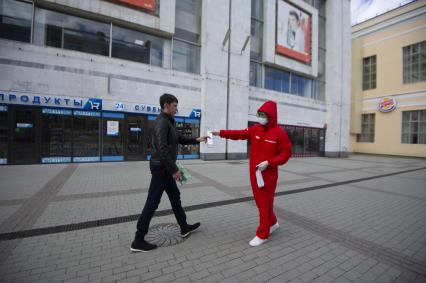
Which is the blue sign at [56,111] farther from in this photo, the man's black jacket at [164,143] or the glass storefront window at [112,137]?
the man's black jacket at [164,143]

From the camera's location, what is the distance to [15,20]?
999 centimetres

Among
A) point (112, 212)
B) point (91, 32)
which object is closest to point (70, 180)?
point (112, 212)

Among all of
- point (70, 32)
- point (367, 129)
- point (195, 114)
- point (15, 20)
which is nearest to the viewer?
point (15, 20)

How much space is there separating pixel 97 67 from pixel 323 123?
64.0 feet

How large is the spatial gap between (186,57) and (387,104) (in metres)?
22.2

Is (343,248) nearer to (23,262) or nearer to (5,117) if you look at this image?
(23,262)

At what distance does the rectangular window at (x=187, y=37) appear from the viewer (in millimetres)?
13727

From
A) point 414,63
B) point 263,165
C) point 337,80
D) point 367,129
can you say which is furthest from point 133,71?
point 414,63

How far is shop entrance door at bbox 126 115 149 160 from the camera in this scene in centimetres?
1214

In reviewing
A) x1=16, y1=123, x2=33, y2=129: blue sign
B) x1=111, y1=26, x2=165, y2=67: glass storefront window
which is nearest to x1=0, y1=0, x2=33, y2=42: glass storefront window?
x1=111, y1=26, x2=165, y2=67: glass storefront window

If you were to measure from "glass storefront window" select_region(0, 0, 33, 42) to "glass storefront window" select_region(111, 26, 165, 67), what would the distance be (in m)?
3.64

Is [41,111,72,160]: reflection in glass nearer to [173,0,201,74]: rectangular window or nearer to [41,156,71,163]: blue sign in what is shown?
[41,156,71,163]: blue sign

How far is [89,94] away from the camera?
11.1 m

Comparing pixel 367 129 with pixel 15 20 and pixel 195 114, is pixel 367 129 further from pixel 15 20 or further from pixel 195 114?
pixel 15 20
